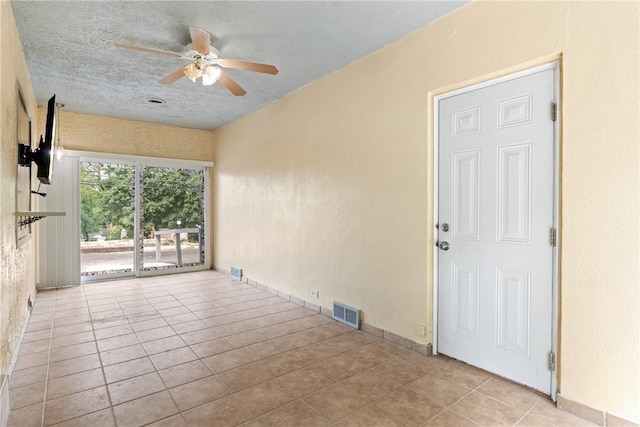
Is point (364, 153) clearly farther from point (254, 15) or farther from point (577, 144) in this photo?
point (577, 144)

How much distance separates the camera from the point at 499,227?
8.05 ft

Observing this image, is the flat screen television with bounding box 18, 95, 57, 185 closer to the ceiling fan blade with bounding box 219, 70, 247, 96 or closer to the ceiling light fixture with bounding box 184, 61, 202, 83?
the ceiling light fixture with bounding box 184, 61, 202, 83

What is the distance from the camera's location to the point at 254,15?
8.73 ft

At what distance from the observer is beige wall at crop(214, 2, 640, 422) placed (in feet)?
6.18

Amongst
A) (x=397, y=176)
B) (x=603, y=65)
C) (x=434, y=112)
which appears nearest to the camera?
(x=603, y=65)

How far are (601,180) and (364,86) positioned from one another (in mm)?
2212

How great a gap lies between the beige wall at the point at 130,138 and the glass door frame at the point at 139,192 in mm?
120

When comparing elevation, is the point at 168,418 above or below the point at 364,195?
below

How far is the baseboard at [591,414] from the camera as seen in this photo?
74.1 inches

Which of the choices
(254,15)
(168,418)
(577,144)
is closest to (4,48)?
(254,15)

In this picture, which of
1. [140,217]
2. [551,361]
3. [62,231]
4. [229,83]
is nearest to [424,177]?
[551,361]

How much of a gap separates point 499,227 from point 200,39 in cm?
270

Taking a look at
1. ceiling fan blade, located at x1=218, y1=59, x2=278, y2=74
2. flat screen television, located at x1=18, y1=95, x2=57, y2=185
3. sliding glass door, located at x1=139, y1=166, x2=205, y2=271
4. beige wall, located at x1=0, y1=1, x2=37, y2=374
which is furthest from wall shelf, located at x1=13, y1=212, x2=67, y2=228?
sliding glass door, located at x1=139, y1=166, x2=205, y2=271

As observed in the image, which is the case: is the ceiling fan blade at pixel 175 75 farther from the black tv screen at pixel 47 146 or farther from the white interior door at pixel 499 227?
the white interior door at pixel 499 227
